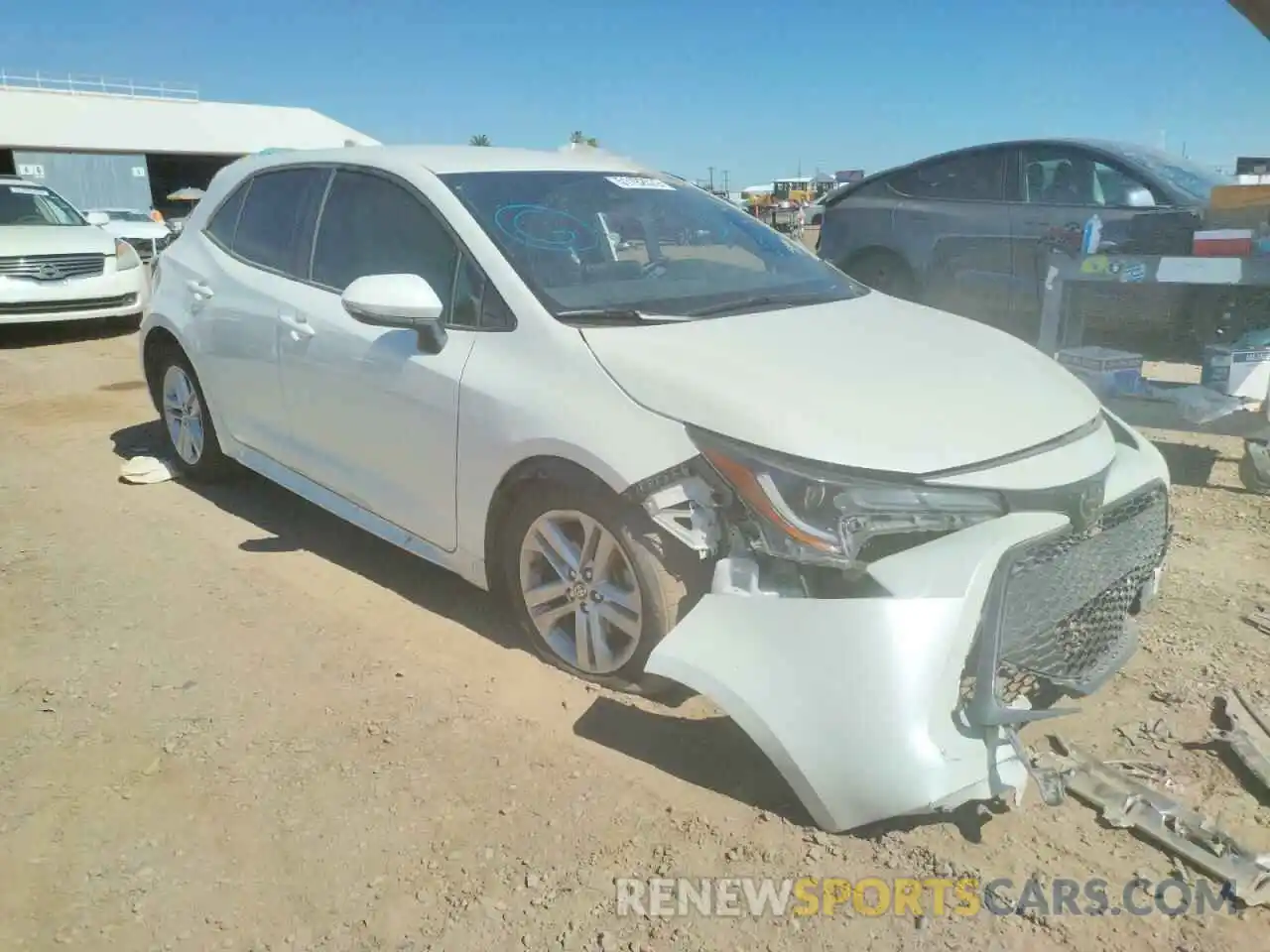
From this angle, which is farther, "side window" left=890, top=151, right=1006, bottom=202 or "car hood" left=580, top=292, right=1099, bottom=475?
"side window" left=890, top=151, right=1006, bottom=202

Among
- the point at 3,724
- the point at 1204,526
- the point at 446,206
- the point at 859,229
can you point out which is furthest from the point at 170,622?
the point at 859,229

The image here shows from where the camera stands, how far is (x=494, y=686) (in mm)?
3180

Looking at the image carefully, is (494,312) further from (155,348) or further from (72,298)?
(72,298)

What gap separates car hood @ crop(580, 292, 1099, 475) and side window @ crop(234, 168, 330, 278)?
173 cm

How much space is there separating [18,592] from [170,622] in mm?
766

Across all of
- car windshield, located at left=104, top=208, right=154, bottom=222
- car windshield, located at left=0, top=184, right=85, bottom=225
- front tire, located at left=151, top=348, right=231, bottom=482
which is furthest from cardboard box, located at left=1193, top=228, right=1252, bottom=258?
car windshield, located at left=104, top=208, right=154, bottom=222

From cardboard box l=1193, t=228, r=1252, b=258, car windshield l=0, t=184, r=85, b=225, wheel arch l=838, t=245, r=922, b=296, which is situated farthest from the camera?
car windshield l=0, t=184, r=85, b=225

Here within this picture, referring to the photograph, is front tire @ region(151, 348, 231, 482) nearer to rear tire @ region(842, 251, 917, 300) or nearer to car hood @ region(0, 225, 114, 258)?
rear tire @ region(842, 251, 917, 300)

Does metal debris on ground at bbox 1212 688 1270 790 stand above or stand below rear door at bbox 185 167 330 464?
below

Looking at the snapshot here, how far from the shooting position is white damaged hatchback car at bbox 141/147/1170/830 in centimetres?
231

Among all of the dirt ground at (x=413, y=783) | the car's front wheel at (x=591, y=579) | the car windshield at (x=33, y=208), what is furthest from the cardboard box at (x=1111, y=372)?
the car windshield at (x=33, y=208)

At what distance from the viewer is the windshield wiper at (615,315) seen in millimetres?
3104

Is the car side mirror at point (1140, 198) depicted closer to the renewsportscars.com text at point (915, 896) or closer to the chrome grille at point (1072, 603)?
the chrome grille at point (1072, 603)

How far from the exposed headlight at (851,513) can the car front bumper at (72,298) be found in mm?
8910
